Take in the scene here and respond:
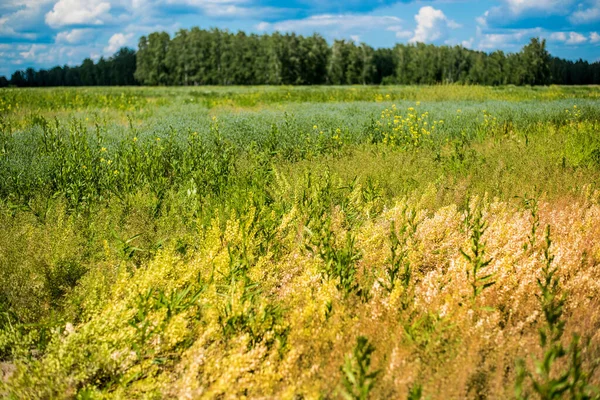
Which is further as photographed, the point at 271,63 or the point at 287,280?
the point at 271,63

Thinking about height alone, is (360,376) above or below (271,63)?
below

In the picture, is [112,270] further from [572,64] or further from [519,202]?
[572,64]

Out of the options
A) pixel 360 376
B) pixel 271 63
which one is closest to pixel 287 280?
pixel 360 376

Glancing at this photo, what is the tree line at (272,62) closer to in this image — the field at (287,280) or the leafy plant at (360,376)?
the field at (287,280)

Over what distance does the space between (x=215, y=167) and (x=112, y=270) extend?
2.44m

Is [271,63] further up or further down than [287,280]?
further up

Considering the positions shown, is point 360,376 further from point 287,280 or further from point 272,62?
point 272,62

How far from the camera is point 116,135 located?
347 inches

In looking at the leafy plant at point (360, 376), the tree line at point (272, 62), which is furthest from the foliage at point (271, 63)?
the leafy plant at point (360, 376)

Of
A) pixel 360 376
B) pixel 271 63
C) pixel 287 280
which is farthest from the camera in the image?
pixel 271 63

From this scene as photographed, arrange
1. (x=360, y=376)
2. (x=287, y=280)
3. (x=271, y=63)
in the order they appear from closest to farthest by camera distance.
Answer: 1. (x=360, y=376)
2. (x=287, y=280)
3. (x=271, y=63)

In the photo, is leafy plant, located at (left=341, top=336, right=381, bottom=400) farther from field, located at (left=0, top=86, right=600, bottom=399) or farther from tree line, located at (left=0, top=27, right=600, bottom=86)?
tree line, located at (left=0, top=27, right=600, bottom=86)

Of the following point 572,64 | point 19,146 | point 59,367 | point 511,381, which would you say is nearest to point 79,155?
point 19,146

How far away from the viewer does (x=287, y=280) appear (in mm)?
3764
